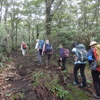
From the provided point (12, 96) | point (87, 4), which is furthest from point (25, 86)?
point (87, 4)

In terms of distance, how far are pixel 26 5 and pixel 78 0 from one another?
395 inches

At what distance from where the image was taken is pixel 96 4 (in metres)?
12.3

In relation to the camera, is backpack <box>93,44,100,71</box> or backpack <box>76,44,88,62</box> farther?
backpack <box>76,44,88,62</box>

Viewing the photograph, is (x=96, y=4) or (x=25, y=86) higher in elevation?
(x=96, y=4)

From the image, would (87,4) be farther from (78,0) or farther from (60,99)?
(60,99)

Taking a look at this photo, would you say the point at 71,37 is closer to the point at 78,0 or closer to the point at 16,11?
the point at 78,0

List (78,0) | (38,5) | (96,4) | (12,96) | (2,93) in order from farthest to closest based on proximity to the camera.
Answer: (38,5)
(78,0)
(96,4)
(2,93)
(12,96)

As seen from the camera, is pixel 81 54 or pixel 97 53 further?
pixel 81 54

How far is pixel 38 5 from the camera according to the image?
60.0ft

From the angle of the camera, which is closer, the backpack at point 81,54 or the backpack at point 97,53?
the backpack at point 97,53

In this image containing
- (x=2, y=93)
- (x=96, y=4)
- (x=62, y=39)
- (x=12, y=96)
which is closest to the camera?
(x=12, y=96)

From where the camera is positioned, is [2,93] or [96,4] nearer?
[2,93]

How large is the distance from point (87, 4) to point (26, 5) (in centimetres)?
1135

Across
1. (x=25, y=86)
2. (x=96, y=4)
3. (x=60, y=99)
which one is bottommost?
(x=60, y=99)
